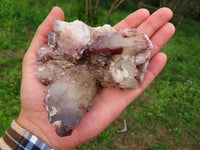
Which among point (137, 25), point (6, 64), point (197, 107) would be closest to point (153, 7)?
point (137, 25)

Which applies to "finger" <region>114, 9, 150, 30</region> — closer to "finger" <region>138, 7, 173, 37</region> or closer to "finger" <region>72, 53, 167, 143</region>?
"finger" <region>138, 7, 173, 37</region>

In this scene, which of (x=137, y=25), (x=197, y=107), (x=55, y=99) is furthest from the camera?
(x=197, y=107)

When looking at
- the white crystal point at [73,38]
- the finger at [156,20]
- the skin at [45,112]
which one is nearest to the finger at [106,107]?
the skin at [45,112]

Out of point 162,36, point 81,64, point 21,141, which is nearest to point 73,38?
point 81,64

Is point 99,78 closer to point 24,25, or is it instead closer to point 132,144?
point 132,144

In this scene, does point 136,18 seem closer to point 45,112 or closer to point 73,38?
point 73,38

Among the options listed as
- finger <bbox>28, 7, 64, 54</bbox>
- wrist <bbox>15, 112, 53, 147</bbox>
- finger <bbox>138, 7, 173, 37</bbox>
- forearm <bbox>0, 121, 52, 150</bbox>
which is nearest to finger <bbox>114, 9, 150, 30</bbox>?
finger <bbox>138, 7, 173, 37</bbox>

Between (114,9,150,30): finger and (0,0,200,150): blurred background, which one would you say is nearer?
(114,9,150,30): finger
